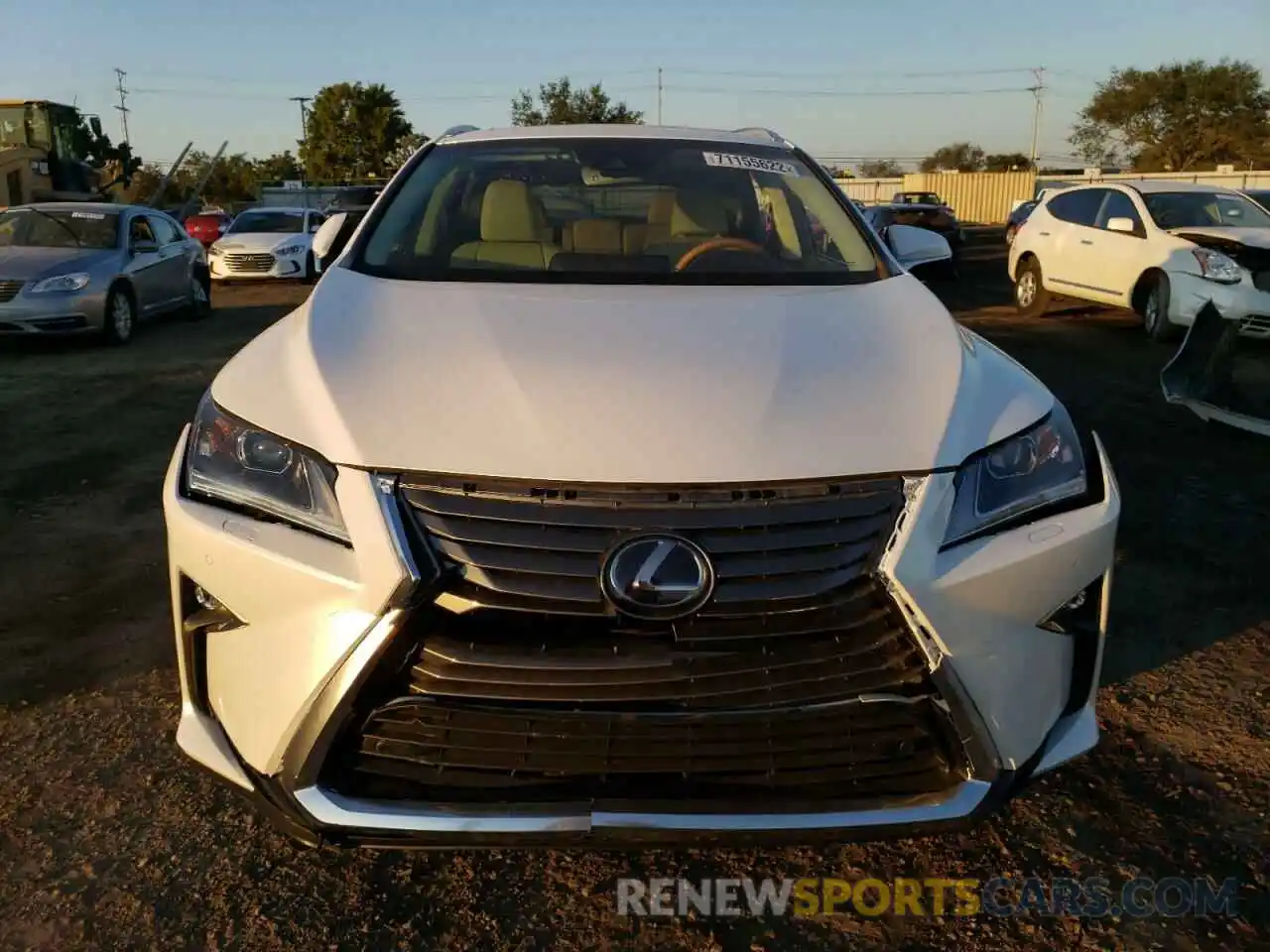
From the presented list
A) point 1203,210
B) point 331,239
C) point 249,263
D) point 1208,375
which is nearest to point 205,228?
point 249,263

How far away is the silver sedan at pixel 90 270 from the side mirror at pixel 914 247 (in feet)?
29.5

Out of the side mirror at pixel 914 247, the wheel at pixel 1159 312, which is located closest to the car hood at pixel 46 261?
the side mirror at pixel 914 247

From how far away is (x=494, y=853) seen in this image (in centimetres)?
235

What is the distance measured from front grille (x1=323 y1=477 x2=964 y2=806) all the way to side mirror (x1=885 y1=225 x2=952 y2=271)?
1.95 m

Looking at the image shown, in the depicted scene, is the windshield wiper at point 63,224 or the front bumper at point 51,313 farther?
the windshield wiper at point 63,224

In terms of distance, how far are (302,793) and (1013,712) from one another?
1.34 meters

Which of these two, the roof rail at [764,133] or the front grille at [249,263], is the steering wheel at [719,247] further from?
the front grille at [249,263]

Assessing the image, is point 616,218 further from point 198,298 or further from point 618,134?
point 198,298

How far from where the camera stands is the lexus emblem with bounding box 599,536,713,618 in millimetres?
1897

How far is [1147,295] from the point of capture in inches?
433

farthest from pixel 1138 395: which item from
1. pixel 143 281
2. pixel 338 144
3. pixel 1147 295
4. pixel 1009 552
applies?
pixel 338 144

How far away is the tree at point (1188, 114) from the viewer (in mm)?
55156

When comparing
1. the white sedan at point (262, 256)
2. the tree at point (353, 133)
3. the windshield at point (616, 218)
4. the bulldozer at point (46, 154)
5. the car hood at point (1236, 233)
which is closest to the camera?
the windshield at point (616, 218)

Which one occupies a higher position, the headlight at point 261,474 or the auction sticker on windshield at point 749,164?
the auction sticker on windshield at point 749,164
